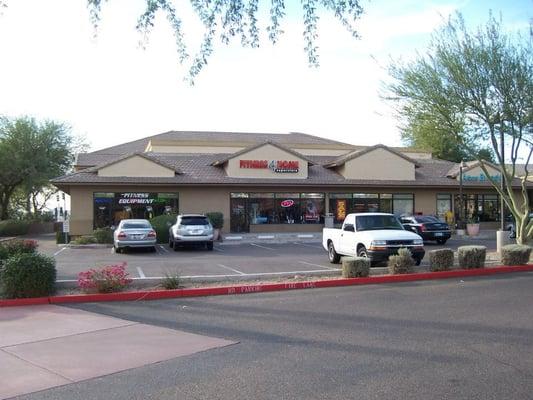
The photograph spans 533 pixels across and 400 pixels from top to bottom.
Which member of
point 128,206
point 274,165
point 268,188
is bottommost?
point 128,206

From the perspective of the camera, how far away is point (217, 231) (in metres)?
30.8

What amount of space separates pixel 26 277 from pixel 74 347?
14.8ft

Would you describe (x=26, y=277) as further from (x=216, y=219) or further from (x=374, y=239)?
(x=216, y=219)

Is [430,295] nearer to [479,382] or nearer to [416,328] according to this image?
[416,328]

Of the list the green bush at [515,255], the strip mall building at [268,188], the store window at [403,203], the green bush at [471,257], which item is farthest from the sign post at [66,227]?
the green bush at [515,255]

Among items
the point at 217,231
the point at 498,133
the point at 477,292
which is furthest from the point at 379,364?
the point at 217,231

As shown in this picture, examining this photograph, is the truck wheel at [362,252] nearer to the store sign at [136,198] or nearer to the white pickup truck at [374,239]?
the white pickup truck at [374,239]

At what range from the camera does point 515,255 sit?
1712 cm

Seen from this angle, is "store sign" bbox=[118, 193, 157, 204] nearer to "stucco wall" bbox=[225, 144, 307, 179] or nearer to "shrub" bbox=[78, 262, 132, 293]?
"stucco wall" bbox=[225, 144, 307, 179]

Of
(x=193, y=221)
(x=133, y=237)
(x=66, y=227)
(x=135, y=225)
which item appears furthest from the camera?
(x=66, y=227)

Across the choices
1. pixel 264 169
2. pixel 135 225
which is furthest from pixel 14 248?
pixel 264 169

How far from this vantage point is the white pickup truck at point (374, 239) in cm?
1611

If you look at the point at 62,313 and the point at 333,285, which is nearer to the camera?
the point at 62,313

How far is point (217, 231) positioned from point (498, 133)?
52.4 ft
